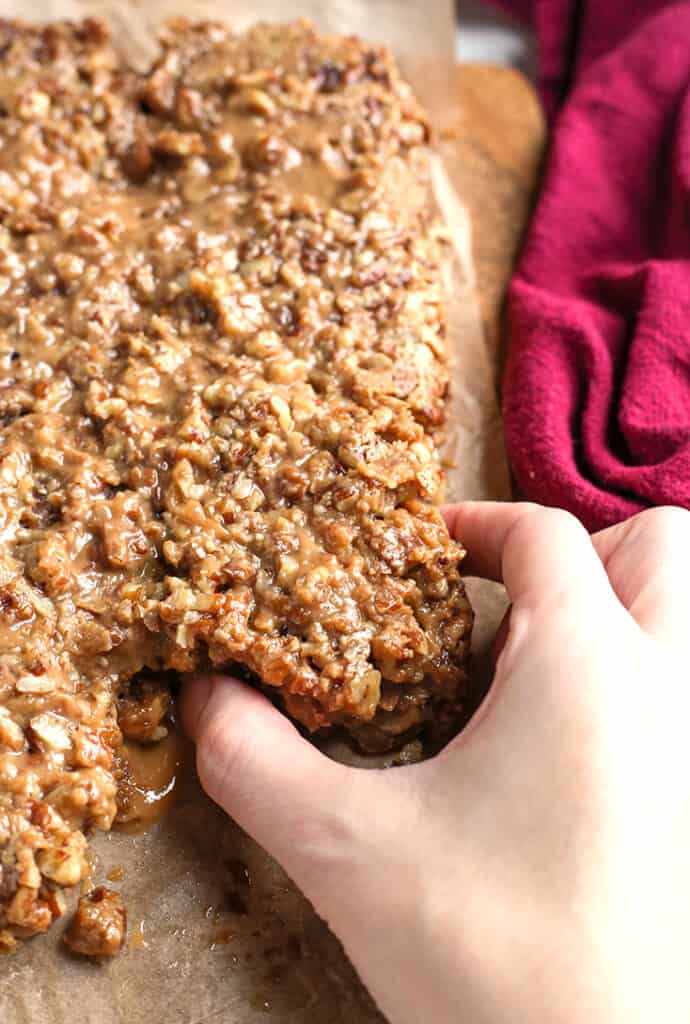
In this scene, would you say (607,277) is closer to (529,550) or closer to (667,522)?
(667,522)

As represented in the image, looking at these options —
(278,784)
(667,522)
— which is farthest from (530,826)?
(667,522)

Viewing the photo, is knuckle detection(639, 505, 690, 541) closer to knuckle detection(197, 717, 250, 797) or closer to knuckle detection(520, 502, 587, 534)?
knuckle detection(520, 502, 587, 534)

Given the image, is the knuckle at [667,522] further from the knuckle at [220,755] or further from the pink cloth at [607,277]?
the knuckle at [220,755]

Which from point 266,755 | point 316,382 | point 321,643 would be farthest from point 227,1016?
point 316,382

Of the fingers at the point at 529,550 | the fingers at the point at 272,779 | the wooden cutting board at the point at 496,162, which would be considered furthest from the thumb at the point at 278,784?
the wooden cutting board at the point at 496,162

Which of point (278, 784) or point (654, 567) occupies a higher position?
point (654, 567)

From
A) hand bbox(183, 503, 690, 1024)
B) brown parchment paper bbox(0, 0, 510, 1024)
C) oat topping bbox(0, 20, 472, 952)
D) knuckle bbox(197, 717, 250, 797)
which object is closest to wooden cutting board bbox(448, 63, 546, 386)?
oat topping bbox(0, 20, 472, 952)
